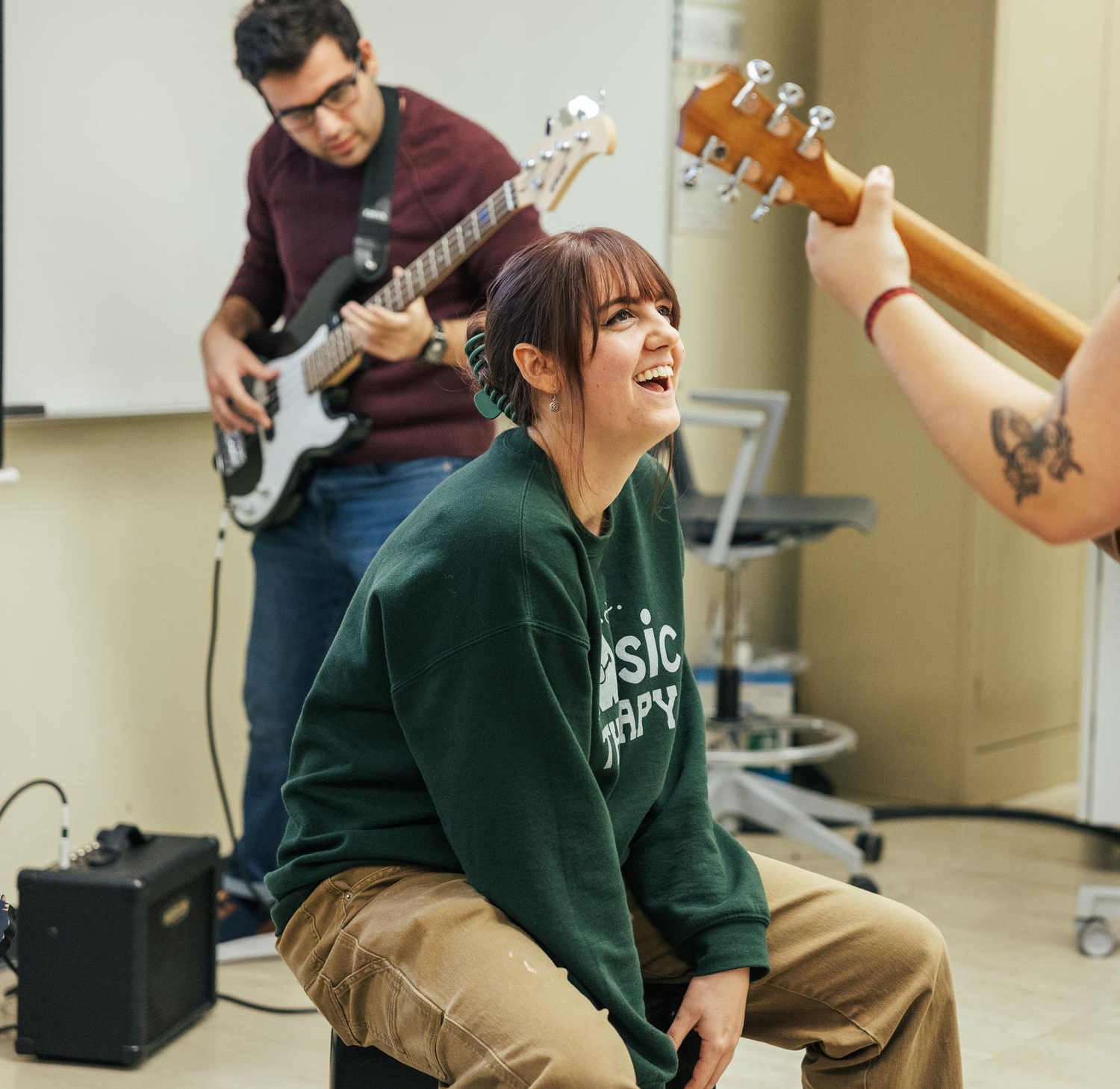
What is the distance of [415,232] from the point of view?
238cm

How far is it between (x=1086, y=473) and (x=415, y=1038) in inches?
28.2

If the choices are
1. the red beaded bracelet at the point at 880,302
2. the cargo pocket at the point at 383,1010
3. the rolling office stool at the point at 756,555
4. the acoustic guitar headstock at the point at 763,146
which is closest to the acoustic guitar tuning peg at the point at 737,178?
the acoustic guitar headstock at the point at 763,146

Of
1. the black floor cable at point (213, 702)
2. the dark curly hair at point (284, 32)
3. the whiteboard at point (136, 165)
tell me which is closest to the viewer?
the dark curly hair at point (284, 32)

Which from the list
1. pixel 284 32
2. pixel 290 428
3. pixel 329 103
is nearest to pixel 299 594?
pixel 290 428

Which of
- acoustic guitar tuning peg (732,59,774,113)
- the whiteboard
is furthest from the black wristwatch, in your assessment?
acoustic guitar tuning peg (732,59,774,113)

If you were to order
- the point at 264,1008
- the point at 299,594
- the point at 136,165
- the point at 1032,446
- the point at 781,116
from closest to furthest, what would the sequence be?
1. the point at 1032,446
2. the point at 781,116
3. the point at 264,1008
4. the point at 299,594
5. the point at 136,165

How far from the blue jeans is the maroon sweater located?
0.05 meters

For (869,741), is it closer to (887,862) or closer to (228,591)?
(887,862)

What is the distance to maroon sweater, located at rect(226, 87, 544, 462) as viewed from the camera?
2.38m

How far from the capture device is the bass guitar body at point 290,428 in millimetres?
2408

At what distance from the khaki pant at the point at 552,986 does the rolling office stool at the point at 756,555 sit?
1.48 meters

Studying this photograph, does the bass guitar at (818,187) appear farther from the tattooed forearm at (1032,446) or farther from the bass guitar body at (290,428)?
the bass guitar body at (290,428)

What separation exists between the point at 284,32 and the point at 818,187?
122 cm

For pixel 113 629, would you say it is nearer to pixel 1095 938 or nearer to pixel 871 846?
pixel 871 846
